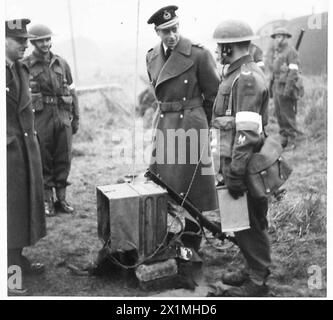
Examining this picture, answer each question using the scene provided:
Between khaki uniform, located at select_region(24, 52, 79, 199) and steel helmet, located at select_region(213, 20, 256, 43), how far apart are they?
8.44 feet

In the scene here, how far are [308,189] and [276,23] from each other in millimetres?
6282

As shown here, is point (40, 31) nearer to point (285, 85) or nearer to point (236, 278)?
point (236, 278)

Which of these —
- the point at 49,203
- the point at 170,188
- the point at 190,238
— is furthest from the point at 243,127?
the point at 49,203

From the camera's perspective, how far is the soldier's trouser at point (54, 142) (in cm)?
580

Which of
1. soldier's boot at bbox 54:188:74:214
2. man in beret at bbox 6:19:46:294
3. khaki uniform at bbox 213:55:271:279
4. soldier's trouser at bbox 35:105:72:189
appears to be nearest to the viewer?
khaki uniform at bbox 213:55:271:279

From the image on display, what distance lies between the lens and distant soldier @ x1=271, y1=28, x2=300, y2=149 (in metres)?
8.52

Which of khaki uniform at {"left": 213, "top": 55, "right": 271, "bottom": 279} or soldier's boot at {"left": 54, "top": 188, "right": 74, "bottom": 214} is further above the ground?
khaki uniform at {"left": 213, "top": 55, "right": 271, "bottom": 279}

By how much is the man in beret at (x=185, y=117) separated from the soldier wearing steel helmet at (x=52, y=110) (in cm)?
148

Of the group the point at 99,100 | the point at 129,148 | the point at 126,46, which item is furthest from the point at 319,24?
the point at 126,46

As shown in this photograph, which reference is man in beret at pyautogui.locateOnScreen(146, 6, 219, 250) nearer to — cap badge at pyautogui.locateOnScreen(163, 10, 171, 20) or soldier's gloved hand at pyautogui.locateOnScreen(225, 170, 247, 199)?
cap badge at pyautogui.locateOnScreen(163, 10, 171, 20)

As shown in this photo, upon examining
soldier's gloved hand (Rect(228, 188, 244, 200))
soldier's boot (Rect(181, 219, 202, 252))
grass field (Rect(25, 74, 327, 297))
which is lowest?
grass field (Rect(25, 74, 327, 297))

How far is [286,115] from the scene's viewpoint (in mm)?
8594

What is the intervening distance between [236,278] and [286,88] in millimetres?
5144

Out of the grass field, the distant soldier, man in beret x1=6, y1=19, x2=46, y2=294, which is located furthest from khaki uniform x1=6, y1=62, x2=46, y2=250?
the distant soldier
